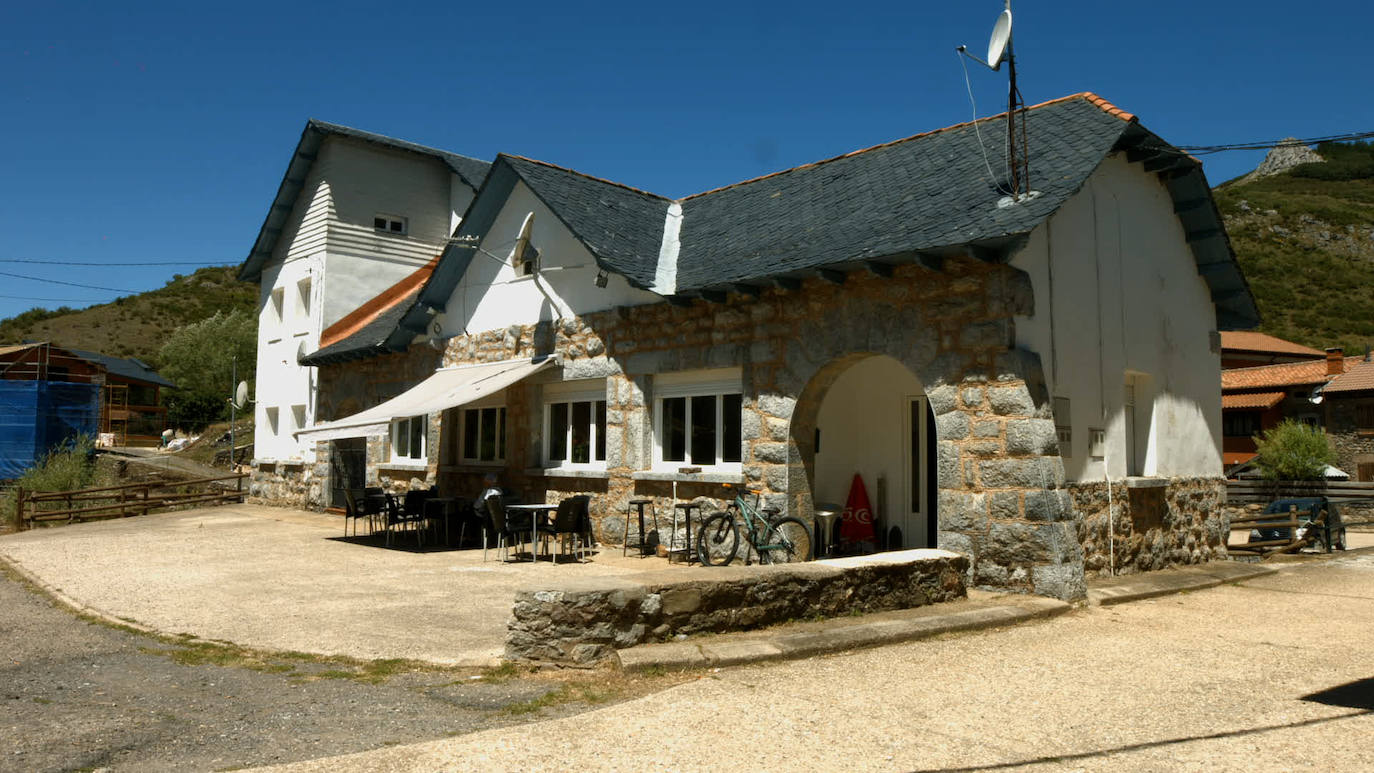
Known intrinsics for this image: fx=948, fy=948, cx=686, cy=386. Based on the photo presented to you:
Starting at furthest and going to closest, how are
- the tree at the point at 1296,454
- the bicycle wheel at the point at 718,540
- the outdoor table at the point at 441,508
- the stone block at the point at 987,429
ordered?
the tree at the point at 1296,454, the outdoor table at the point at 441,508, the bicycle wheel at the point at 718,540, the stone block at the point at 987,429

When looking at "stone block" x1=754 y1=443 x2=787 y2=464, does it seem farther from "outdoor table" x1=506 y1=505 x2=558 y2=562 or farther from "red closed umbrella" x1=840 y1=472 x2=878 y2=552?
"outdoor table" x1=506 y1=505 x2=558 y2=562

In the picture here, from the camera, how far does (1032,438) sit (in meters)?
8.15

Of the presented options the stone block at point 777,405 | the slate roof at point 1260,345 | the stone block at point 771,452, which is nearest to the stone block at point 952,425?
the stone block at point 777,405

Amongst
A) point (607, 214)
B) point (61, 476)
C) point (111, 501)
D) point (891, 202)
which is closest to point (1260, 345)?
point (607, 214)

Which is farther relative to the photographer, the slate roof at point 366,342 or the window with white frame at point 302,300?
the window with white frame at point 302,300

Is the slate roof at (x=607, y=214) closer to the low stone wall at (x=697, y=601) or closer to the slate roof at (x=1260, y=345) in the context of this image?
the low stone wall at (x=697, y=601)

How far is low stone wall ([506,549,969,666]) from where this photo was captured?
19.1ft

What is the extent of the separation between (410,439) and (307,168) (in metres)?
7.38

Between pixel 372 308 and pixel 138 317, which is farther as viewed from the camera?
pixel 138 317

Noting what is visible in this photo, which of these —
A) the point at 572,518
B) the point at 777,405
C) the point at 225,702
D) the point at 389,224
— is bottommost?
the point at 225,702

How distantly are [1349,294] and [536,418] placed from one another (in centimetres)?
6751

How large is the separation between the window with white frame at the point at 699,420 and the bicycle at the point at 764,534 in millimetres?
1006

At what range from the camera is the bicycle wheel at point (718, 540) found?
10.1 metres

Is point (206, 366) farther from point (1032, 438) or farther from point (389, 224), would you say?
point (1032, 438)
